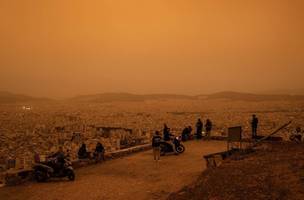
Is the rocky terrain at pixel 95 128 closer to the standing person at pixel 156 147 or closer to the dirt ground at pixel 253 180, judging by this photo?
the standing person at pixel 156 147

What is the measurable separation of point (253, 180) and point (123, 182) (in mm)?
5340

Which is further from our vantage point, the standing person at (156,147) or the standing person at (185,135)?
the standing person at (185,135)

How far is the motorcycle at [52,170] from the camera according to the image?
16.6m

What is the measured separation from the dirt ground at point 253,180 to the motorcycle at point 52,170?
→ 5.27 m

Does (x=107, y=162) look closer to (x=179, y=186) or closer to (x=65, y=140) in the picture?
(x=179, y=186)

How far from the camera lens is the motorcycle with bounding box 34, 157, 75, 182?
16.6m

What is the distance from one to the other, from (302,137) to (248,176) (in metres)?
13.8

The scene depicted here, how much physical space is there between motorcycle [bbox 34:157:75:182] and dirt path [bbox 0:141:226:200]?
35cm

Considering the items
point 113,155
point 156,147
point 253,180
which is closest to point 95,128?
point 113,155

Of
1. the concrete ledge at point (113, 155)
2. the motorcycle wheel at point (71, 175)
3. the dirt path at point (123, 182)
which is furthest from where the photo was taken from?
the concrete ledge at point (113, 155)

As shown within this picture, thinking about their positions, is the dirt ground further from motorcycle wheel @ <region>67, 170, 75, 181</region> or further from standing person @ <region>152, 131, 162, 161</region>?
motorcycle wheel @ <region>67, 170, 75, 181</region>

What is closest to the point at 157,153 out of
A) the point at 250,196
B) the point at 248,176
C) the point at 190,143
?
the point at 190,143

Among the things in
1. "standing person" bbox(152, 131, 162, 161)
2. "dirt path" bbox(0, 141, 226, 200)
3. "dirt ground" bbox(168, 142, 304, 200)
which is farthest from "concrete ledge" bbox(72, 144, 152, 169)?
"dirt ground" bbox(168, 142, 304, 200)

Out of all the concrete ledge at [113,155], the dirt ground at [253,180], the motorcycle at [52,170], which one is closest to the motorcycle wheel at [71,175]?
the motorcycle at [52,170]
